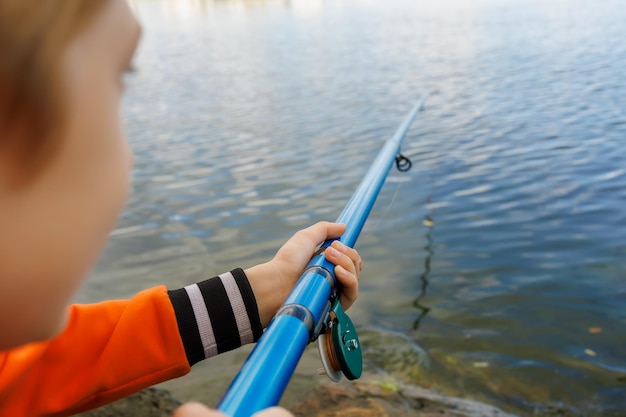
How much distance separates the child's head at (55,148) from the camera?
0.43m

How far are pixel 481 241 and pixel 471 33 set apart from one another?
16.9m

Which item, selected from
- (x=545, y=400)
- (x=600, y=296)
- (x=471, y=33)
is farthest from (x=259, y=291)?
(x=471, y=33)

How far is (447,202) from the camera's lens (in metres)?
5.62

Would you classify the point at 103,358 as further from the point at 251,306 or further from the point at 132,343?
the point at 251,306

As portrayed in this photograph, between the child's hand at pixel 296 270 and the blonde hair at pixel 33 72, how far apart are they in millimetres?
921

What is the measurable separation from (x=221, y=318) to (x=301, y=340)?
354 millimetres

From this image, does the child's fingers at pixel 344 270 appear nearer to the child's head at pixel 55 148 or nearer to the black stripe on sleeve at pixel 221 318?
the black stripe on sleeve at pixel 221 318

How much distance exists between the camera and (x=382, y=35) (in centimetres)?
2302

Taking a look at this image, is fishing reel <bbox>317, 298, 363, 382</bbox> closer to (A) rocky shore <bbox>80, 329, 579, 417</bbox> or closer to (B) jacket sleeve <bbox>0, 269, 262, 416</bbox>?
(B) jacket sleeve <bbox>0, 269, 262, 416</bbox>

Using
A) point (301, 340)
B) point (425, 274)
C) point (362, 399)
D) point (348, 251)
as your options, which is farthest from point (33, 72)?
point (425, 274)

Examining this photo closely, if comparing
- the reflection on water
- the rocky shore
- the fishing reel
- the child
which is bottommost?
the reflection on water

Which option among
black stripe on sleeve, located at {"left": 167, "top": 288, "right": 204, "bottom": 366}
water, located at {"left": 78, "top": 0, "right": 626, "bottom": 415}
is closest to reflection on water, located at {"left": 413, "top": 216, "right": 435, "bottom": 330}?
water, located at {"left": 78, "top": 0, "right": 626, "bottom": 415}

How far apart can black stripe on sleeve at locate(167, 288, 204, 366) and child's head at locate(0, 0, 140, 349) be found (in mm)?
733

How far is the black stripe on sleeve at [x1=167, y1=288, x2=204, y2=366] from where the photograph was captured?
1246mm
